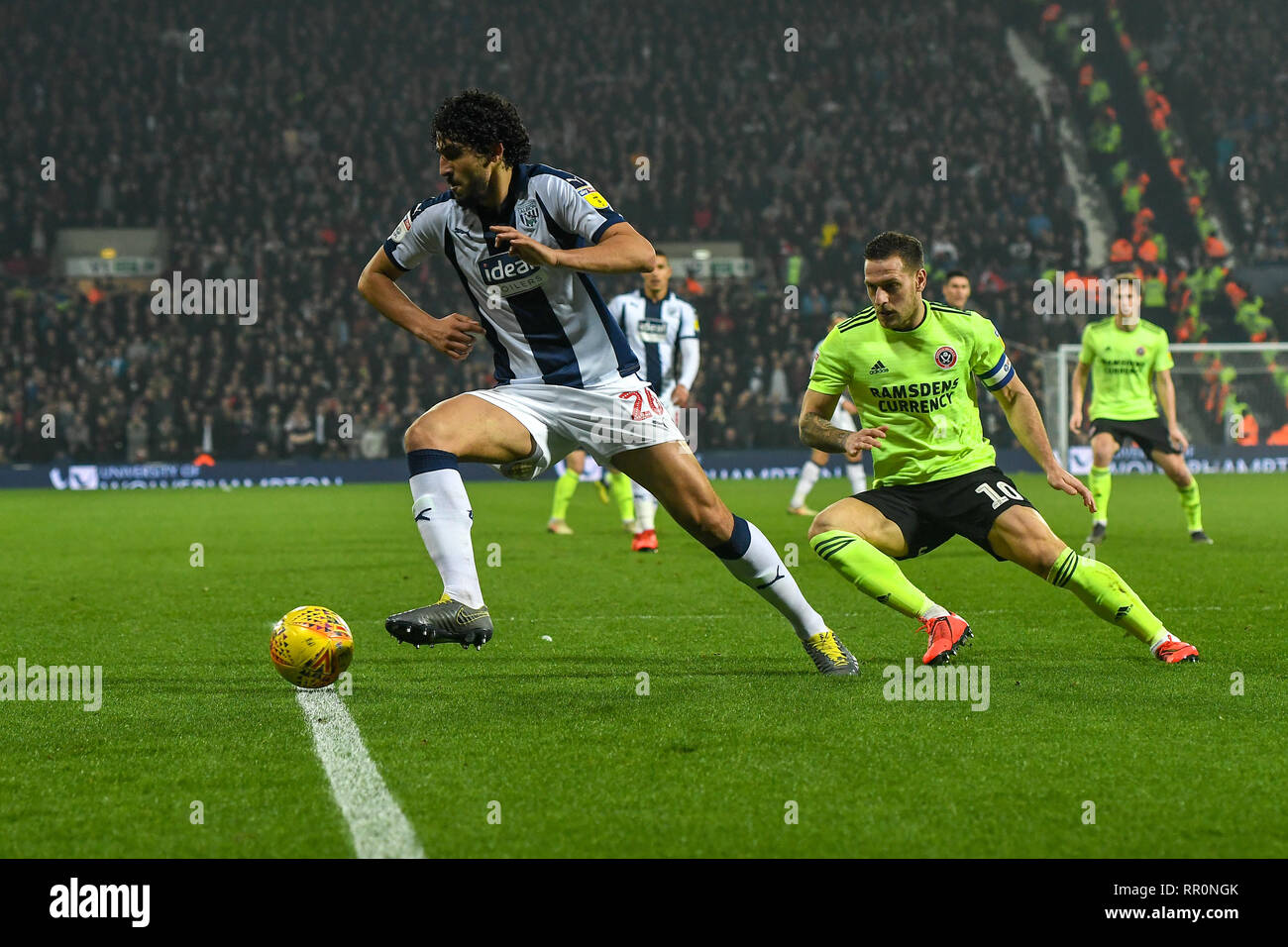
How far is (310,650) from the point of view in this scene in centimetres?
530

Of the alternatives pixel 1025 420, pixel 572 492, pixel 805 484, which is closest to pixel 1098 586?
pixel 1025 420

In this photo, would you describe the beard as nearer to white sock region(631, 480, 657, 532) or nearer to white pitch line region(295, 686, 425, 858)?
white pitch line region(295, 686, 425, 858)

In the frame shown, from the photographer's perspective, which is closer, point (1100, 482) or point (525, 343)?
point (525, 343)

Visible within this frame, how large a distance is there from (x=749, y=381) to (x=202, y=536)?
47.7 feet

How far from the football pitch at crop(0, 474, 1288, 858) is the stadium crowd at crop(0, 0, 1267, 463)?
16.6m

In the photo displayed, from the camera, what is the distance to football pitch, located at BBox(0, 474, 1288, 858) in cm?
351

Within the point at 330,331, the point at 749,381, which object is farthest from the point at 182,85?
the point at 749,381

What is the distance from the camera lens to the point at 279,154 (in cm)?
3133

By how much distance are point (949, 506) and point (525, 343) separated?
76.1 inches

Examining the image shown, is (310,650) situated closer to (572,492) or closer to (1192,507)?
(572,492)

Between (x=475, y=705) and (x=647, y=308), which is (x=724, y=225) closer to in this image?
(x=647, y=308)

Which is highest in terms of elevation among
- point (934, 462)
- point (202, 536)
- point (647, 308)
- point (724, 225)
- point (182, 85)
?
point (182, 85)

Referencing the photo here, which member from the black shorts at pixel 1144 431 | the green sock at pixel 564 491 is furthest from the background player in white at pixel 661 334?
the black shorts at pixel 1144 431

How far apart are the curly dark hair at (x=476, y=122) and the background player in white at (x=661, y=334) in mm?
6792
